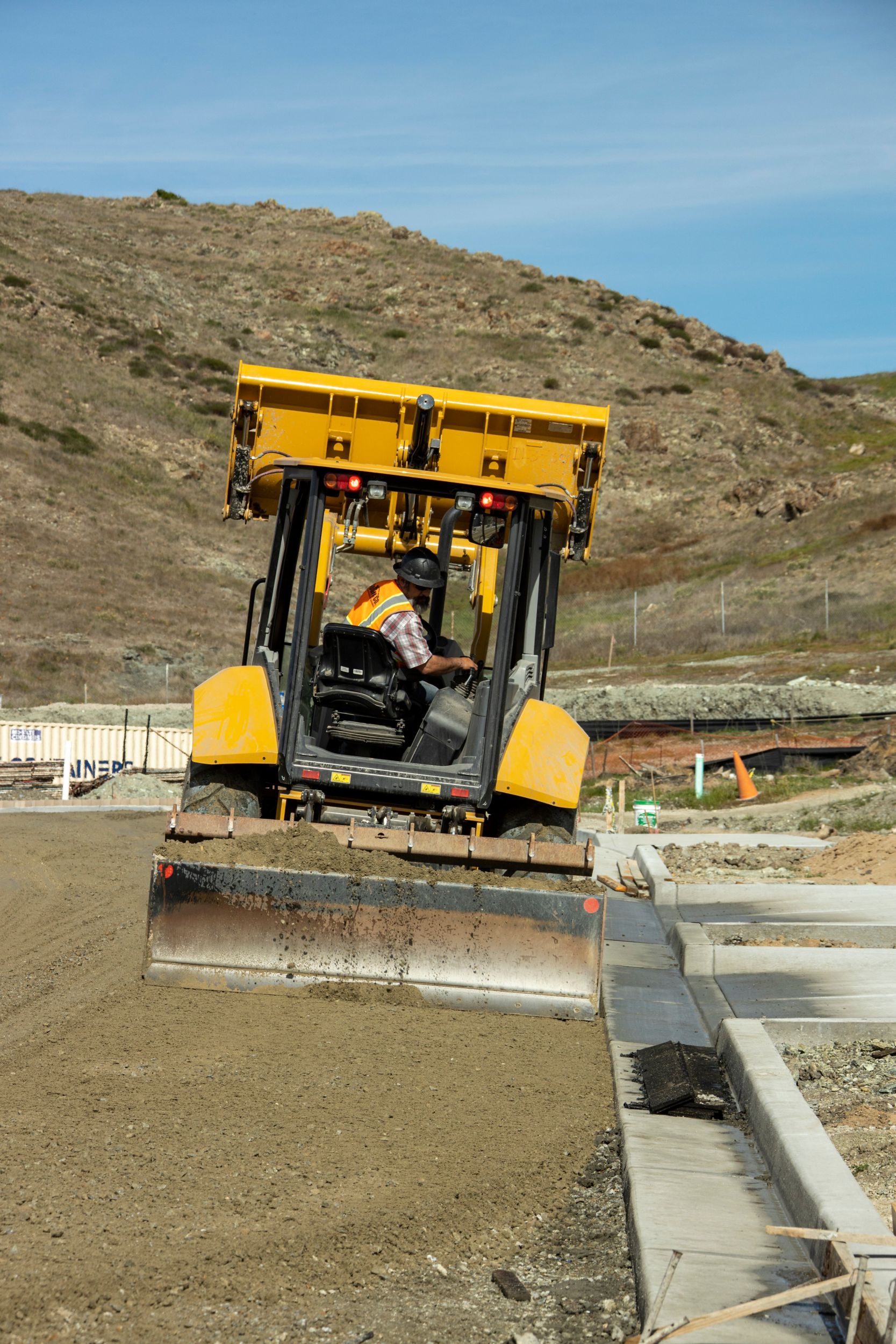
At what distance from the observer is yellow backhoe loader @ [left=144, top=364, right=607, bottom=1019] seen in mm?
6609

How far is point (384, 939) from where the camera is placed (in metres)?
6.61

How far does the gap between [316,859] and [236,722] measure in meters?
0.94

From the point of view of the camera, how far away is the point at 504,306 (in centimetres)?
9150

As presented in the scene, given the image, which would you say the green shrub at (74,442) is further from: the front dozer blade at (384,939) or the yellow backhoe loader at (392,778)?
the front dozer blade at (384,939)

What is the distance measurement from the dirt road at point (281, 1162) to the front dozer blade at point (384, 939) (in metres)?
0.12

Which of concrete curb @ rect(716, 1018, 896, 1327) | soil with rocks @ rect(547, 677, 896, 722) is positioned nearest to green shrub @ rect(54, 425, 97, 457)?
soil with rocks @ rect(547, 677, 896, 722)

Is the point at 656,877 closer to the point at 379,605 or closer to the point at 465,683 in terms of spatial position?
the point at 465,683

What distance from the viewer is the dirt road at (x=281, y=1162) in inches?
133

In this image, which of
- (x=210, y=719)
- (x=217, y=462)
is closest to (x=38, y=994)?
(x=210, y=719)

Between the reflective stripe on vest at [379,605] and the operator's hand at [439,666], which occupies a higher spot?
the reflective stripe on vest at [379,605]

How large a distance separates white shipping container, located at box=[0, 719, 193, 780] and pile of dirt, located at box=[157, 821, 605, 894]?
19.3m

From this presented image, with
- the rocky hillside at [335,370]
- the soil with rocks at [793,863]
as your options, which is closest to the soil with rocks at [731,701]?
the rocky hillside at [335,370]

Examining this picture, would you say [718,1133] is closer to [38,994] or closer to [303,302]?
[38,994]

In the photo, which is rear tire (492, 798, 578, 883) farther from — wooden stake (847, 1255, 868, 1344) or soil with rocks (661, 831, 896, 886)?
soil with rocks (661, 831, 896, 886)
